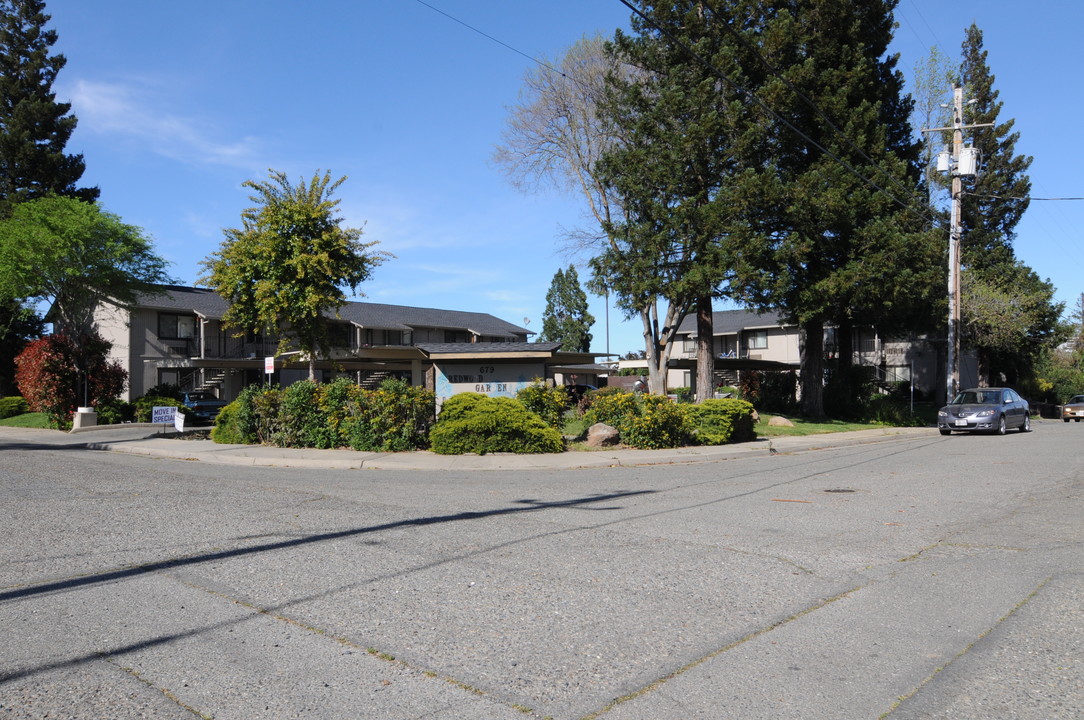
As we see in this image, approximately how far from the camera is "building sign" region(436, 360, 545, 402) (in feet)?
66.1

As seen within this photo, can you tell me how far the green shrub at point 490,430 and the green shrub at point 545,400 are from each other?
599mm

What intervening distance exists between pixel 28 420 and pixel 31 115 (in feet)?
75.6

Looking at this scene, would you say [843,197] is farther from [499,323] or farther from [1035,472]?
[499,323]

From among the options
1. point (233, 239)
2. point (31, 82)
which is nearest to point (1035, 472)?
point (233, 239)

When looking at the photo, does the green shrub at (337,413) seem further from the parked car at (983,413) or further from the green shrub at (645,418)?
the parked car at (983,413)

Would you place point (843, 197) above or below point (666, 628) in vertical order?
above

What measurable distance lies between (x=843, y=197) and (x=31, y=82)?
165 feet

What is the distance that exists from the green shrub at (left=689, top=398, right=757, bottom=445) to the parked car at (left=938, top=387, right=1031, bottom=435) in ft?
30.2

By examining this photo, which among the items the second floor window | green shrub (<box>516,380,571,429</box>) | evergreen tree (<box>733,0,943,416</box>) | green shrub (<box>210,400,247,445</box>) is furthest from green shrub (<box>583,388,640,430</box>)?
the second floor window

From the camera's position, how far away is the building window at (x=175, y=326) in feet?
141

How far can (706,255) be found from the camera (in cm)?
2719

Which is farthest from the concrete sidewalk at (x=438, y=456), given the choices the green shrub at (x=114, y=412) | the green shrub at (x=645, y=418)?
the green shrub at (x=114, y=412)

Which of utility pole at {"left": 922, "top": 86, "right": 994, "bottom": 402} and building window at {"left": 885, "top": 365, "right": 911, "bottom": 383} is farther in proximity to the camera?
building window at {"left": 885, "top": 365, "right": 911, "bottom": 383}

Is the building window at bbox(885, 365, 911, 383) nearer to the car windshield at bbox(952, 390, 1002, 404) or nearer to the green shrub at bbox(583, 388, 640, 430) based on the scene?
the car windshield at bbox(952, 390, 1002, 404)
